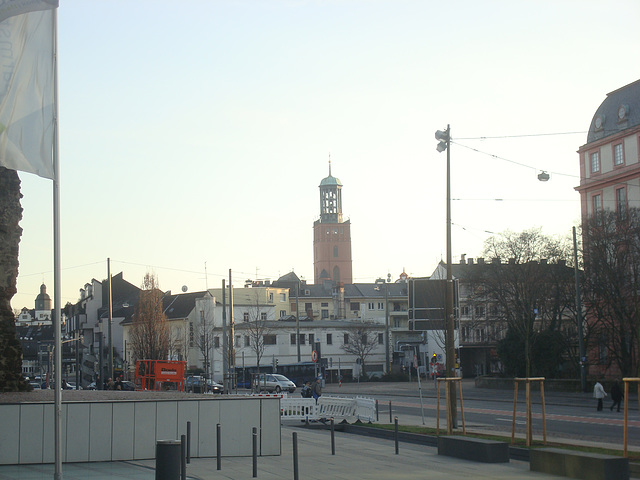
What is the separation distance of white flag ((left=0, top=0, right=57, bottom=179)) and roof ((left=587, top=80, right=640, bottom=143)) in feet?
190

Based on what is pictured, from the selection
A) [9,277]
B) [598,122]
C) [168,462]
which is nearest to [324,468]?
[168,462]

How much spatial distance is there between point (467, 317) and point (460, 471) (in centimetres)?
8073

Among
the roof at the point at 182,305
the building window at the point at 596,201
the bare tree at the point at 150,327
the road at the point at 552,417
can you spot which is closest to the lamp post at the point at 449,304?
the road at the point at 552,417

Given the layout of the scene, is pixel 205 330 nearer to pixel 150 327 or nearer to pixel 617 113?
pixel 150 327

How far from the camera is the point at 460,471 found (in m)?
15.0

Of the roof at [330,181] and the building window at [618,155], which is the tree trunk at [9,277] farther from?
the roof at [330,181]

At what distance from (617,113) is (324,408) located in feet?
150

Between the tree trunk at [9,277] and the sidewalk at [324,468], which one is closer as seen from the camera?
the sidewalk at [324,468]

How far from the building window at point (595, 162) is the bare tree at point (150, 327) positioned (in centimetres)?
4000

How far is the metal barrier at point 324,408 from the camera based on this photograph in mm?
28734

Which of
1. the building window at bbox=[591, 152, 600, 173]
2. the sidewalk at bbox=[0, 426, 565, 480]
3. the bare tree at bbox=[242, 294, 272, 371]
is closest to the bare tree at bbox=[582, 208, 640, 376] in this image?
the building window at bbox=[591, 152, 600, 173]

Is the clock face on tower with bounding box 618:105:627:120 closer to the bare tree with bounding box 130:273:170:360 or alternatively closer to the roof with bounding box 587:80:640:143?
A: the roof with bounding box 587:80:640:143

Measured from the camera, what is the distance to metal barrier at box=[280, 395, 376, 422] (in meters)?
28.7

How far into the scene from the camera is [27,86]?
449 inches
